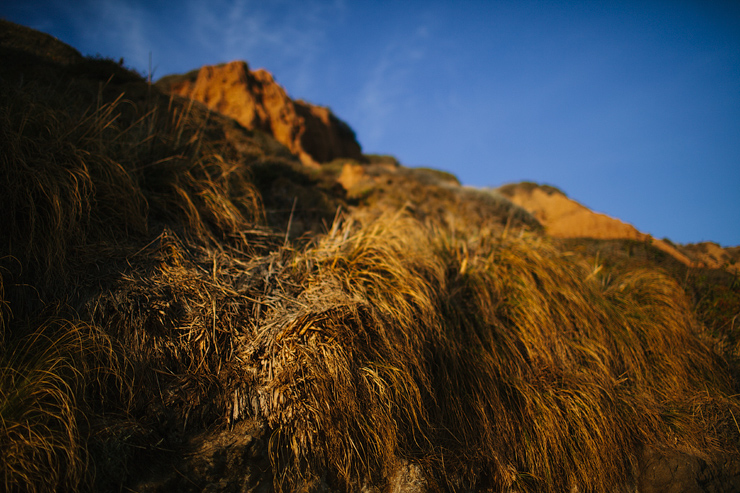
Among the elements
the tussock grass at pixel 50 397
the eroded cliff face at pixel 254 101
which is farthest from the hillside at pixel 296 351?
the eroded cliff face at pixel 254 101

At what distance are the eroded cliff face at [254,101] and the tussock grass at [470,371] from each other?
15783 millimetres

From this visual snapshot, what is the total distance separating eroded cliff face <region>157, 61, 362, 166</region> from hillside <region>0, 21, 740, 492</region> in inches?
608

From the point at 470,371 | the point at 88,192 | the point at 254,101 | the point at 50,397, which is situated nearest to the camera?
the point at 50,397

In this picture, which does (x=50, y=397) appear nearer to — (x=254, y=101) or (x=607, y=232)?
(x=607, y=232)

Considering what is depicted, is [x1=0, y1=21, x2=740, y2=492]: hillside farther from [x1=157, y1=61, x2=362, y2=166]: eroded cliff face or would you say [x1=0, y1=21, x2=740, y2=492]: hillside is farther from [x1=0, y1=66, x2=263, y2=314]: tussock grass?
[x1=157, y1=61, x2=362, y2=166]: eroded cliff face

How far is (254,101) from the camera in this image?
19594 mm

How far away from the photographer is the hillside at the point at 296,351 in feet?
7.12

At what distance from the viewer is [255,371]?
261 centimetres

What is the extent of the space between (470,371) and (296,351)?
5.27 feet

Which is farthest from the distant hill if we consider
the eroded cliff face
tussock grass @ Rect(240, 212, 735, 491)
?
the eroded cliff face

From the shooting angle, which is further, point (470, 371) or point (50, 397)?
point (470, 371)

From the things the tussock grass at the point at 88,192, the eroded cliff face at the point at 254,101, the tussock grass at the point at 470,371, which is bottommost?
the tussock grass at the point at 470,371

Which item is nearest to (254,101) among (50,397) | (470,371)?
(470,371)

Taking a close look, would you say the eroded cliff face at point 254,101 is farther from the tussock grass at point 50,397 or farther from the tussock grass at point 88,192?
the tussock grass at point 50,397
